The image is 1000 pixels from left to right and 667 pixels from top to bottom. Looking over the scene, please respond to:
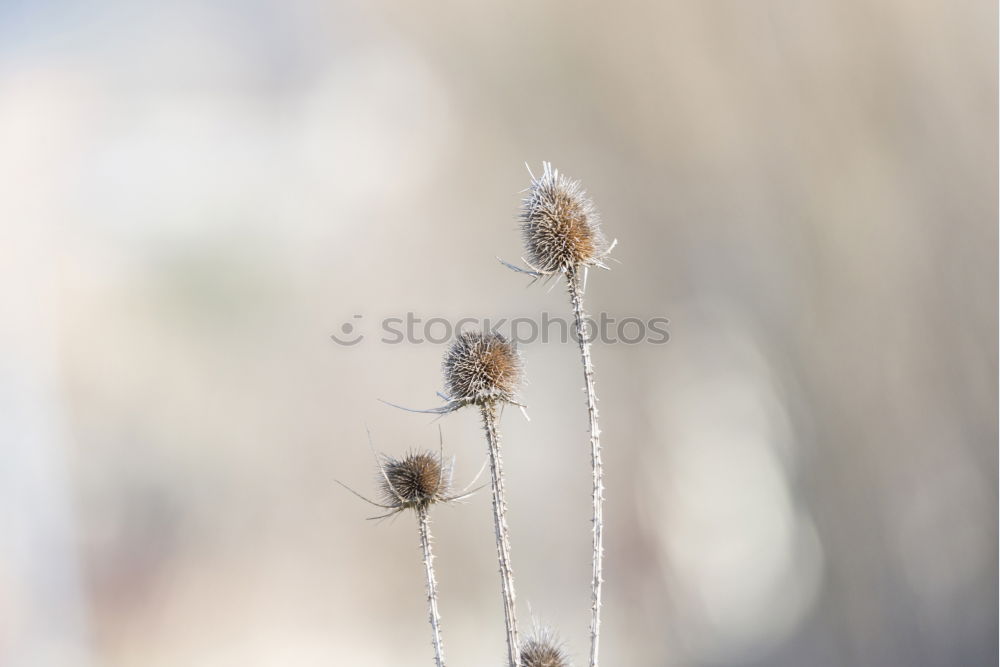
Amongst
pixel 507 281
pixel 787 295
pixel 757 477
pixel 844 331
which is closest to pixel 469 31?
pixel 507 281

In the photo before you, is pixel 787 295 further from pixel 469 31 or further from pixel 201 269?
pixel 201 269

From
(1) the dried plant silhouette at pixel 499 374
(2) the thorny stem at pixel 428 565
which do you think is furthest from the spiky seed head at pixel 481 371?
(2) the thorny stem at pixel 428 565

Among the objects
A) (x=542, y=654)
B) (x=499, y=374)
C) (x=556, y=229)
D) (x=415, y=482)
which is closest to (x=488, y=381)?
(x=499, y=374)

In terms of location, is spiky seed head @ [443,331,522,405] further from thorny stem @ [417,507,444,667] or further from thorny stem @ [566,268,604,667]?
thorny stem @ [417,507,444,667]

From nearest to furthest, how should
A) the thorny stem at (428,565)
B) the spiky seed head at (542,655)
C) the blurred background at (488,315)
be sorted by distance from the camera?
1. the spiky seed head at (542,655)
2. the thorny stem at (428,565)
3. the blurred background at (488,315)

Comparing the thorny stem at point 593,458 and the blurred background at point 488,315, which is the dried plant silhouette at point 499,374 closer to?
the thorny stem at point 593,458

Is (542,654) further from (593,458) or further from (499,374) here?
(499,374)

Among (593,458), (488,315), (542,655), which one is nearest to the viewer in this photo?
(542,655)
